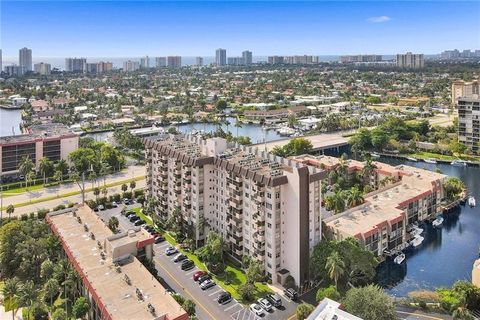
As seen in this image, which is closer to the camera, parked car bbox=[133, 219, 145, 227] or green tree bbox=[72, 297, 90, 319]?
green tree bbox=[72, 297, 90, 319]

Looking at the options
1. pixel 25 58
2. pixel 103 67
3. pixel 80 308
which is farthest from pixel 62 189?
pixel 25 58

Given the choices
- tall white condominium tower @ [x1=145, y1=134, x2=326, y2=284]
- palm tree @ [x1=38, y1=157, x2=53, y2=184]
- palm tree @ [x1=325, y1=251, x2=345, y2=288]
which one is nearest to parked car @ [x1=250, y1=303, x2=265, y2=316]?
tall white condominium tower @ [x1=145, y1=134, x2=326, y2=284]

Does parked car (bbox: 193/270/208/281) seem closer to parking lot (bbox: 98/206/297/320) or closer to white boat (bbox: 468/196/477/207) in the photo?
parking lot (bbox: 98/206/297/320)

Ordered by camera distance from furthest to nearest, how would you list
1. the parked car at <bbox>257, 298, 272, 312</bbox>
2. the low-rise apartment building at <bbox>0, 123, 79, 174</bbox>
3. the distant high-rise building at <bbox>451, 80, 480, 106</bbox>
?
the distant high-rise building at <bbox>451, 80, 480, 106</bbox>
the low-rise apartment building at <bbox>0, 123, 79, 174</bbox>
the parked car at <bbox>257, 298, 272, 312</bbox>

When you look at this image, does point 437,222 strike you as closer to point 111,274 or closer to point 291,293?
point 291,293

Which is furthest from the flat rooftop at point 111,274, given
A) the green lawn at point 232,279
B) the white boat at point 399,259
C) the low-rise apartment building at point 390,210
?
the white boat at point 399,259

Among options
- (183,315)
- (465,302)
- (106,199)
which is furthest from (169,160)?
(465,302)
